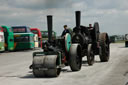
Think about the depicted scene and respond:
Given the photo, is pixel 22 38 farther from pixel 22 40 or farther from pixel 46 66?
pixel 46 66

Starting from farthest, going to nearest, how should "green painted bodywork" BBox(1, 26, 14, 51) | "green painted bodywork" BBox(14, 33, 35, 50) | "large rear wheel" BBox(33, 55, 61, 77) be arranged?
"green painted bodywork" BBox(14, 33, 35, 50) < "green painted bodywork" BBox(1, 26, 14, 51) < "large rear wheel" BBox(33, 55, 61, 77)

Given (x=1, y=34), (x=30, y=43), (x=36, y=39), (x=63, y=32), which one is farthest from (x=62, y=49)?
(x=36, y=39)

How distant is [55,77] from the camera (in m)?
9.30

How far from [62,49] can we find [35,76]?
1.78 meters

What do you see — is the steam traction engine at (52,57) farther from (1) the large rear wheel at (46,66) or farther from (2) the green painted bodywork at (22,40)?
(2) the green painted bodywork at (22,40)

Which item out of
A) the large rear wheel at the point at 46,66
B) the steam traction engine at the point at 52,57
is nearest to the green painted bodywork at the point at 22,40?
the steam traction engine at the point at 52,57

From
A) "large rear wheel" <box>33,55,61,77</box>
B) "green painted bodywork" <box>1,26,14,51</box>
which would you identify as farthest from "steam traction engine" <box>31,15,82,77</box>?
"green painted bodywork" <box>1,26,14,51</box>

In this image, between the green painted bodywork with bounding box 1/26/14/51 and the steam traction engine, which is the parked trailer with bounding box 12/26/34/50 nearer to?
the green painted bodywork with bounding box 1/26/14/51

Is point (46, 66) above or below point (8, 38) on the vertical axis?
below

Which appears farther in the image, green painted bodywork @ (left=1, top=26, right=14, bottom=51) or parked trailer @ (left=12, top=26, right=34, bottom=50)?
parked trailer @ (left=12, top=26, right=34, bottom=50)

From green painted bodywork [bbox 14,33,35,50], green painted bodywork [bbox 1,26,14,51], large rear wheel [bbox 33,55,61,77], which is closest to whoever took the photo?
large rear wheel [bbox 33,55,61,77]

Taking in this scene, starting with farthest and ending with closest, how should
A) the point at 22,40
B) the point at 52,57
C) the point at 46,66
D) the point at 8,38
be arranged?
the point at 22,40, the point at 8,38, the point at 52,57, the point at 46,66

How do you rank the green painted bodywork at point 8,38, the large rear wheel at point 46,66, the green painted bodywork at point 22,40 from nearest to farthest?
the large rear wheel at point 46,66 → the green painted bodywork at point 8,38 → the green painted bodywork at point 22,40

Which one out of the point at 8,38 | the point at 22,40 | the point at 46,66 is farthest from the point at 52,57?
the point at 22,40
